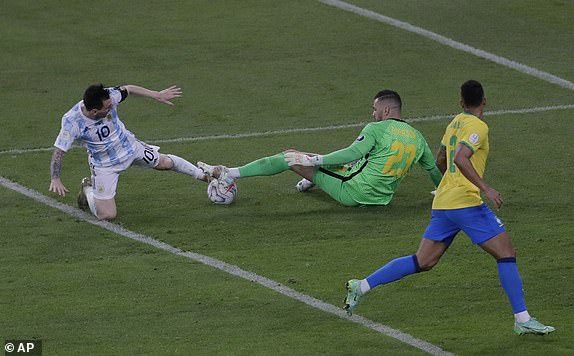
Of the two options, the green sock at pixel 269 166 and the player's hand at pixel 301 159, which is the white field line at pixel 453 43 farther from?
the green sock at pixel 269 166

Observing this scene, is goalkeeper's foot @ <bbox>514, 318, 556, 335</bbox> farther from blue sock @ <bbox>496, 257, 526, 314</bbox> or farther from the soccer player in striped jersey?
the soccer player in striped jersey

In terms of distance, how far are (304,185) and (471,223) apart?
4945 millimetres

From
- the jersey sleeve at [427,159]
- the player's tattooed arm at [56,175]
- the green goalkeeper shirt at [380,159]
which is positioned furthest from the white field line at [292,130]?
the jersey sleeve at [427,159]

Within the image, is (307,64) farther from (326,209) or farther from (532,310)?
(532,310)

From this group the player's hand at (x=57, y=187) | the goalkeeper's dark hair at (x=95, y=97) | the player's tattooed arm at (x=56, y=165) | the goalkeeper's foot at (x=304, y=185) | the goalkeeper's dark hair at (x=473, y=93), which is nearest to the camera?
the goalkeeper's dark hair at (x=473, y=93)

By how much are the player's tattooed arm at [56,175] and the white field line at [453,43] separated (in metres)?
9.35

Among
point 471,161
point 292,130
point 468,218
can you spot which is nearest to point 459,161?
point 471,161

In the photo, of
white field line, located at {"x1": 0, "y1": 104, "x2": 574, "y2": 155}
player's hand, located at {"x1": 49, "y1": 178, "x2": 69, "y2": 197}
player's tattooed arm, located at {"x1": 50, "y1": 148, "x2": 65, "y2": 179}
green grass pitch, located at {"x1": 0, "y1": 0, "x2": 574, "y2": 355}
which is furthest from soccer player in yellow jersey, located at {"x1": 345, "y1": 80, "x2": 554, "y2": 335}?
white field line, located at {"x1": 0, "y1": 104, "x2": 574, "y2": 155}

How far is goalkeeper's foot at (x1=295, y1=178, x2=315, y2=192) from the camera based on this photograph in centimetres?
1516

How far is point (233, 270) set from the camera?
40.5 ft

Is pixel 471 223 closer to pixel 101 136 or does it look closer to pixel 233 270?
pixel 233 270

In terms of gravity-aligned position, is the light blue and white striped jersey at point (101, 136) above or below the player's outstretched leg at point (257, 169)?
above

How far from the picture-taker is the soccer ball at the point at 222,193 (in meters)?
14.6

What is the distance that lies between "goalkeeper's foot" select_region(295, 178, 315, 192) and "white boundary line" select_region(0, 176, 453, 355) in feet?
7.85
